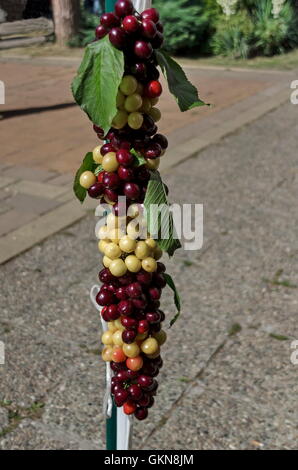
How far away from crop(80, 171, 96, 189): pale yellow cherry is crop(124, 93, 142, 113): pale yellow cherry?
14 centimetres

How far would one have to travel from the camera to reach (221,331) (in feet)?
9.55

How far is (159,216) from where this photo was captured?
3.38ft

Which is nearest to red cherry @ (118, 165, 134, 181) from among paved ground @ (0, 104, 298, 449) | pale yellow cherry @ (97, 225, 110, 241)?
pale yellow cherry @ (97, 225, 110, 241)

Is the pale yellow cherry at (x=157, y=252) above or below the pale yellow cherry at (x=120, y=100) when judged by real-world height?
below

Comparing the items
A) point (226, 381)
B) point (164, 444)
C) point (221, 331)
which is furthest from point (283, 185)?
Result: point (164, 444)

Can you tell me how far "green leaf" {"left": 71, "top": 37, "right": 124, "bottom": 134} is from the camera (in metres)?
0.93

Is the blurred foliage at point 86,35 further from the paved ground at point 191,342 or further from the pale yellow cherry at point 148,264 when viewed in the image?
the pale yellow cherry at point 148,264

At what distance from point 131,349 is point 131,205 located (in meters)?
0.25

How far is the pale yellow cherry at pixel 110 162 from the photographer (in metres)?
1.00

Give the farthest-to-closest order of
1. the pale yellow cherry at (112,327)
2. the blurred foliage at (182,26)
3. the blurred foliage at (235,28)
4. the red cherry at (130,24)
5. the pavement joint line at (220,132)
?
the blurred foliage at (182,26)
the pavement joint line at (220,132)
the blurred foliage at (235,28)
the pale yellow cherry at (112,327)
the red cherry at (130,24)

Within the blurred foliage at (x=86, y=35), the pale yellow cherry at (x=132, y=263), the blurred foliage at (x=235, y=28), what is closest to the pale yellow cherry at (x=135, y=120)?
the pale yellow cherry at (x=132, y=263)

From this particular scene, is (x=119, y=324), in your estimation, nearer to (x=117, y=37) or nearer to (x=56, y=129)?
(x=117, y=37)

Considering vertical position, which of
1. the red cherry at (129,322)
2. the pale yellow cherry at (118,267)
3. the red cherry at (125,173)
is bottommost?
the red cherry at (129,322)

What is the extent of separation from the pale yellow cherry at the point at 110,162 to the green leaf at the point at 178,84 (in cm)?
13
